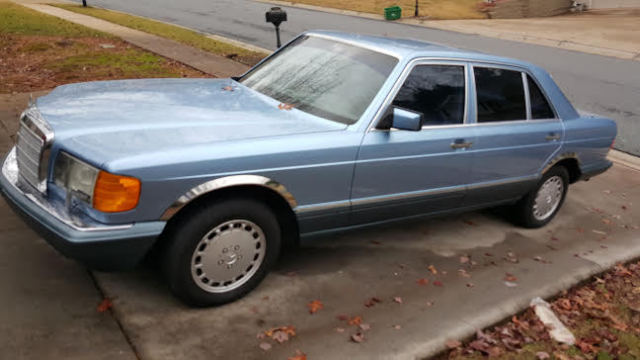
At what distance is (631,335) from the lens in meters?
4.00

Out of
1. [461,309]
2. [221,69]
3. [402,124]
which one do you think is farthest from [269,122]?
[221,69]

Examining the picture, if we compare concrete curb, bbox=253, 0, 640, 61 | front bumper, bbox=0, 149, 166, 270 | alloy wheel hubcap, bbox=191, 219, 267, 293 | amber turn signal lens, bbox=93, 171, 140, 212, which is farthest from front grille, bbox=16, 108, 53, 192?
concrete curb, bbox=253, 0, 640, 61

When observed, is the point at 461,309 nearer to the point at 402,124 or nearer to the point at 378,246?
the point at 378,246

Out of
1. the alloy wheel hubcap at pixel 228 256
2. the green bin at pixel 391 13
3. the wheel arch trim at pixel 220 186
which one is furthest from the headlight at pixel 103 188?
the green bin at pixel 391 13

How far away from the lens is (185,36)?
631 inches

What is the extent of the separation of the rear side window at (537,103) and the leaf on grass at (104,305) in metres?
3.73

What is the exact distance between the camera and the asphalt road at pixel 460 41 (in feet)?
37.2

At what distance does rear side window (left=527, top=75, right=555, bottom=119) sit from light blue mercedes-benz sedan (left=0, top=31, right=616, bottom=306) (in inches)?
0.6

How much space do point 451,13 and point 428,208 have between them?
1068 inches

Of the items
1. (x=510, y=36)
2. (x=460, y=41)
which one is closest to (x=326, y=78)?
(x=460, y=41)

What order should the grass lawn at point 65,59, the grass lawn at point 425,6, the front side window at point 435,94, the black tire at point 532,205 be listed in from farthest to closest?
the grass lawn at point 425,6 < the grass lawn at point 65,59 < the black tire at point 532,205 < the front side window at point 435,94

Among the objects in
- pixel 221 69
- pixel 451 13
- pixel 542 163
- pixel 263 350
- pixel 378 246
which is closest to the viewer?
pixel 263 350

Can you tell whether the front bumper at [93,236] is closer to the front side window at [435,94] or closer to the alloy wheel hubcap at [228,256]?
the alloy wheel hubcap at [228,256]

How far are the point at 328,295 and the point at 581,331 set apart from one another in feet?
5.72
